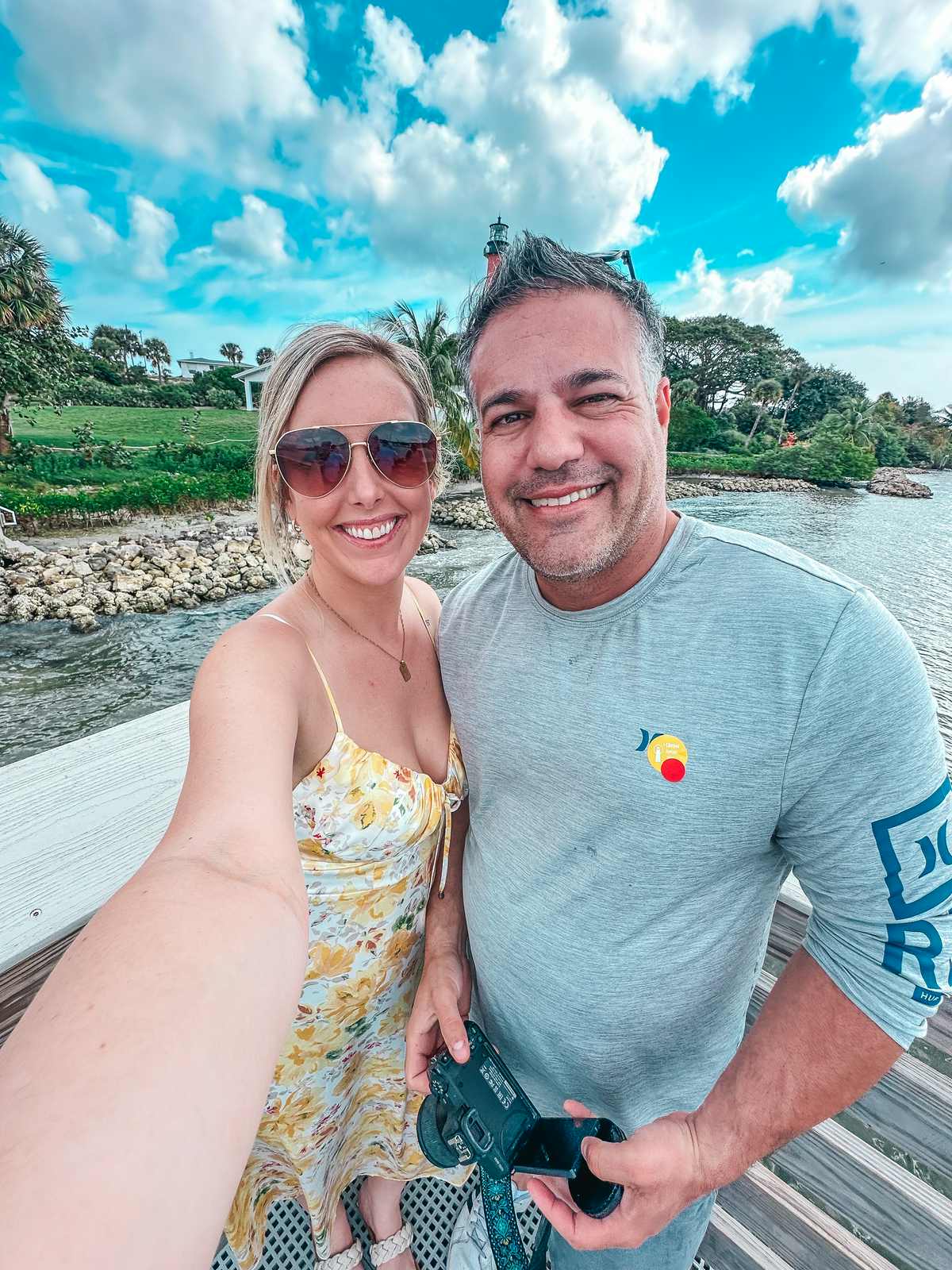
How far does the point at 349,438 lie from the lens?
1.26m

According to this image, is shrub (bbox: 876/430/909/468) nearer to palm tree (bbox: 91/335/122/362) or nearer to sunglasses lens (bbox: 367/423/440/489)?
sunglasses lens (bbox: 367/423/440/489)

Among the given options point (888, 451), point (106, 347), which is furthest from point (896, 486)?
point (106, 347)

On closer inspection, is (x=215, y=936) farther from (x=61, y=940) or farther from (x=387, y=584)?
(x=387, y=584)

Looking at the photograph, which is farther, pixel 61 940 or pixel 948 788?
pixel 61 940

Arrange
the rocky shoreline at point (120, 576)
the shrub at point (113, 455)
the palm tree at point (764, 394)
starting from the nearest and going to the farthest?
the rocky shoreline at point (120, 576), the shrub at point (113, 455), the palm tree at point (764, 394)

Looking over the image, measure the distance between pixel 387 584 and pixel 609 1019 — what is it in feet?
3.32

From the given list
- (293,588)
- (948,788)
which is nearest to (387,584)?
(293,588)

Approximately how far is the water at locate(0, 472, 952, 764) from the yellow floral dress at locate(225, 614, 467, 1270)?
5.91 metres

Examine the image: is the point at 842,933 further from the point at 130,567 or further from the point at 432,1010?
the point at 130,567

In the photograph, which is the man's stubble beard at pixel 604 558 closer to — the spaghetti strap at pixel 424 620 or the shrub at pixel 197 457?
the spaghetti strap at pixel 424 620

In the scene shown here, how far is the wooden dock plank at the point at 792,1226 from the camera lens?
1.03m

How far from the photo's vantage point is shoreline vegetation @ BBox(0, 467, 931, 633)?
9492 millimetres

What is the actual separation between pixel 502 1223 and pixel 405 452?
1.61 m

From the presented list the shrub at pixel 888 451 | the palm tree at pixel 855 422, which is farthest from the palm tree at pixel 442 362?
the shrub at pixel 888 451
